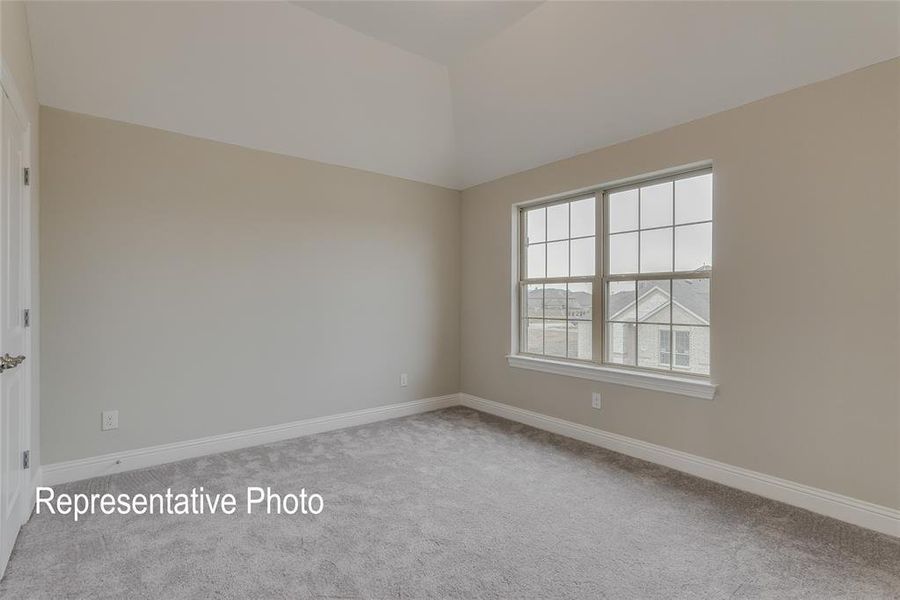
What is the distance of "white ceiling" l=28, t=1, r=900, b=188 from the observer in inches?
96.6

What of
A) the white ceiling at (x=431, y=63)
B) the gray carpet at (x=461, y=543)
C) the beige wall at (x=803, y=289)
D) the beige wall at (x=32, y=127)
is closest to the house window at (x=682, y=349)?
the beige wall at (x=803, y=289)

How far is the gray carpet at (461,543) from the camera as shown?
1825mm

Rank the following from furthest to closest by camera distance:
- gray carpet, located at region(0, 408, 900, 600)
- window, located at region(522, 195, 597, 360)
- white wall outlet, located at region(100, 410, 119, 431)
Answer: window, located at region(522, 195, 597, 360)
white wall outlet, located at region(100, 410, 119, 431)
gray carpet, located at region(0, 408, 900, 600)

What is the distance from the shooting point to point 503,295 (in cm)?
439

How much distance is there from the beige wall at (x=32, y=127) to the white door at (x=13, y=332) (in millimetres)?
177

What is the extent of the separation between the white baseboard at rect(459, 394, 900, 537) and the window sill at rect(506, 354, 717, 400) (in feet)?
1.34

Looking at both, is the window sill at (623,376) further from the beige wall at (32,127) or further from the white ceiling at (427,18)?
the beige wall at (32,127)

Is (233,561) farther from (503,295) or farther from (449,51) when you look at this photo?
(449,51)

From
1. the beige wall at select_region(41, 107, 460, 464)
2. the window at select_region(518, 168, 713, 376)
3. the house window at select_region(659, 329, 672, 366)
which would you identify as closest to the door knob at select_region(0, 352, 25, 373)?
the beige wall at select_region(41, 107, 460, 464)

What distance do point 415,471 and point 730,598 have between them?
1.84 meters

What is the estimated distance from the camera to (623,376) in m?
3.36

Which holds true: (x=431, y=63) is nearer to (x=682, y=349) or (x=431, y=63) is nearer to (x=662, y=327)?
(x=662, y=327)

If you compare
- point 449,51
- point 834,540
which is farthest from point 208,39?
point 834,540

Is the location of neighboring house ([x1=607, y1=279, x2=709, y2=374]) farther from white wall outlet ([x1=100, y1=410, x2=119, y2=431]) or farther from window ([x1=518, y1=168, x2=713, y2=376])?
white wall outlet ([x1=100, y1=410, x2=119, y2=431])
